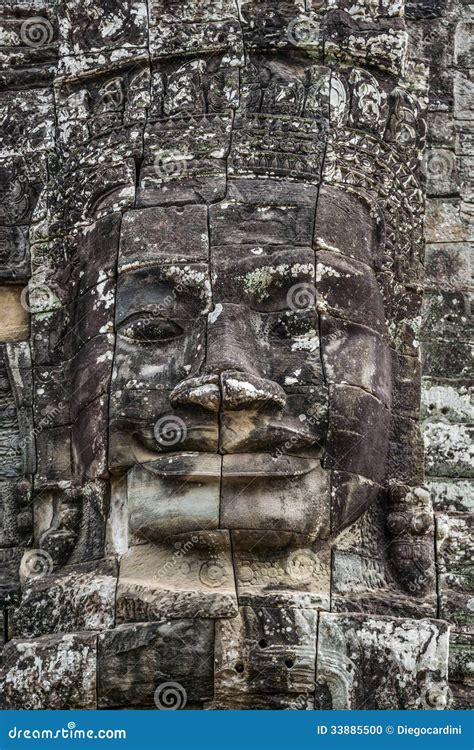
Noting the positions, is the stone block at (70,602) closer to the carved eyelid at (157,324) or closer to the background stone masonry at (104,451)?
the background stone masonry at (104,451)

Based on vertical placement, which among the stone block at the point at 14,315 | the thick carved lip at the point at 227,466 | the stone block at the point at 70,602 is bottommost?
the stone block at the point at 70,602

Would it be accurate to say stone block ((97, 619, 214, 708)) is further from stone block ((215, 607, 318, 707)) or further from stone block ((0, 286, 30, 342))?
stone block ((0, 286, 30, 342))

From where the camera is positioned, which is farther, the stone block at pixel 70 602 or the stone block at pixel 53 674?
the stone block at pixel 70 602

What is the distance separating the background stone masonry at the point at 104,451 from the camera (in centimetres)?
1037

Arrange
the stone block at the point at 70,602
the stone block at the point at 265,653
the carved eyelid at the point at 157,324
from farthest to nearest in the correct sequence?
the carved eyelid at the point at 157,324 < the stone block at the point at 70,602 < the stone block at the point at 265,653

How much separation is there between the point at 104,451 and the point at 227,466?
78 centimetres

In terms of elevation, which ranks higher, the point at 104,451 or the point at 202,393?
the point at 202,393

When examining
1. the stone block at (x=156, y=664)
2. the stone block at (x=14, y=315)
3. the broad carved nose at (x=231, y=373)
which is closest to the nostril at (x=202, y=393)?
the broad carved nose at (x=231, y=373)

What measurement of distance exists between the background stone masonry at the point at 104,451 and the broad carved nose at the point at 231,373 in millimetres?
654

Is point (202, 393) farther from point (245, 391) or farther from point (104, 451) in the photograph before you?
point (104, 451)

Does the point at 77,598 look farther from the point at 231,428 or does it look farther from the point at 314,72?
the point at 314,72

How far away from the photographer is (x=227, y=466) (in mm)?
10523

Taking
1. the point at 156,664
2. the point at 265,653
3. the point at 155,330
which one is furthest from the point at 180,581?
the point at 155,330

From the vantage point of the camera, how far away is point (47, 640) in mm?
10578
